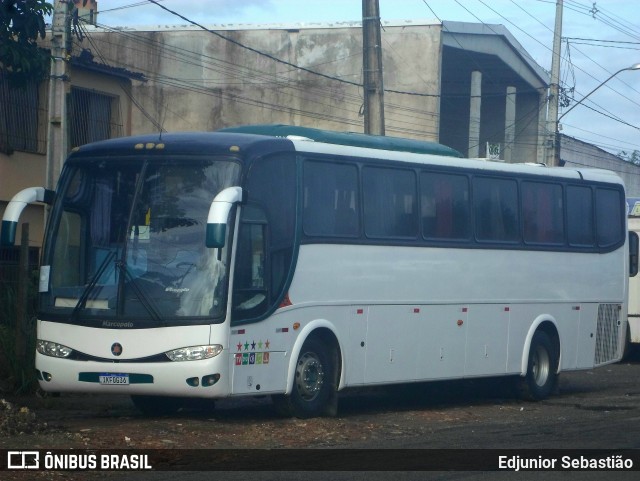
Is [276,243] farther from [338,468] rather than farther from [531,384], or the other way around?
[531,384]

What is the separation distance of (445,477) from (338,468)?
942 millimetres

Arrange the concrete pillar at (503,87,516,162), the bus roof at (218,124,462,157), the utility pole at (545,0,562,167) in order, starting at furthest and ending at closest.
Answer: the concrete pillar at (503,87,516,162) → the utility pole at (545,0,562,167) → the bus roof at (218,124,462,157)

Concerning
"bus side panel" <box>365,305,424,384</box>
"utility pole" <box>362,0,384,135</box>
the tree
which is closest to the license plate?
"bus side panel" <box>365,305,424,384</box>

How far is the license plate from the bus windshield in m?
0.58


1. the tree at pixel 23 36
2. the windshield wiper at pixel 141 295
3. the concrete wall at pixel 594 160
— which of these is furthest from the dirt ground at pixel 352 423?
the concrete wall at pixel 594 160

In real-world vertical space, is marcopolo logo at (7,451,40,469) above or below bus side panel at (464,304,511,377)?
below

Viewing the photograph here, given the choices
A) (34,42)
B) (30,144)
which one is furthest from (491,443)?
(30,144)

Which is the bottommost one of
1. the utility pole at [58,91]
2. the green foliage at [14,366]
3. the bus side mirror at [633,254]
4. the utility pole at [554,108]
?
the green foliage at [14,366]

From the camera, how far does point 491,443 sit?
37.7 feet

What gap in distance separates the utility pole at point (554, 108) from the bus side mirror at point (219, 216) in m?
21.6

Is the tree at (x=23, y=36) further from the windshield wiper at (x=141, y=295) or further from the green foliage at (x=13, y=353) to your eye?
the green foliage at (x=13, y=353)

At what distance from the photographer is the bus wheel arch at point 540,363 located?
16.9 meters

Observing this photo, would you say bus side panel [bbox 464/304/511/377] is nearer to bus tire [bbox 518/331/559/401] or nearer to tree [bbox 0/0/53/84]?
bus tire [bbox 518/331/559/401]

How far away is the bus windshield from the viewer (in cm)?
1197
